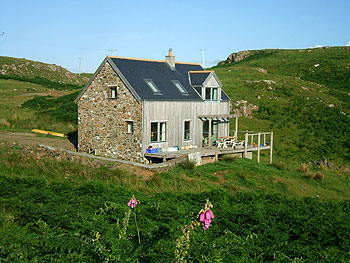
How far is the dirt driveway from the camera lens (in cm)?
2628

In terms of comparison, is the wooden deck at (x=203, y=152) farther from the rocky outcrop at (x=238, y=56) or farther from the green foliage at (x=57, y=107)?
the rocky outcrop at (x=238, y=56)

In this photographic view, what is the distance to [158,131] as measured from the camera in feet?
75.1

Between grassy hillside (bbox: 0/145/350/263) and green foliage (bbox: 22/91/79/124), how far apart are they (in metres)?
18.0

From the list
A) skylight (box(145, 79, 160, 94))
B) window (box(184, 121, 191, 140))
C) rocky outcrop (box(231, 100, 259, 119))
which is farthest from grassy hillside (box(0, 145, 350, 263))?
rocky outcrop (box(231, 100, 259, 119))

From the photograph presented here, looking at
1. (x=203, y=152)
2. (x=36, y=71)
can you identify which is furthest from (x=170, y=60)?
(x=36, y=71)

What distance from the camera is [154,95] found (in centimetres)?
2280

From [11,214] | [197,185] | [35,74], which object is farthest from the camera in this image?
[35,74]

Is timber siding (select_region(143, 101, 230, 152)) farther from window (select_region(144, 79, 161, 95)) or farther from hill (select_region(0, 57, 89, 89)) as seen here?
hill (select_region(0, 57, 89, 89))

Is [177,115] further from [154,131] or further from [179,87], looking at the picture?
[179,87]

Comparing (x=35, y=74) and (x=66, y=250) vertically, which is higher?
(x=35, y=74)

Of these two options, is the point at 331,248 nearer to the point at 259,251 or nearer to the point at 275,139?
the point at 259,251

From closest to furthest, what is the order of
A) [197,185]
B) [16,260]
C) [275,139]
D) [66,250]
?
[16,260] < [66,250] < [197,185] < [275,139]

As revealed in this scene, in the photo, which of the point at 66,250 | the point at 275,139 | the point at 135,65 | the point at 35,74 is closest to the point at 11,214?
the point at 66,250

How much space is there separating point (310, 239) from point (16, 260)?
6889 millimetres
